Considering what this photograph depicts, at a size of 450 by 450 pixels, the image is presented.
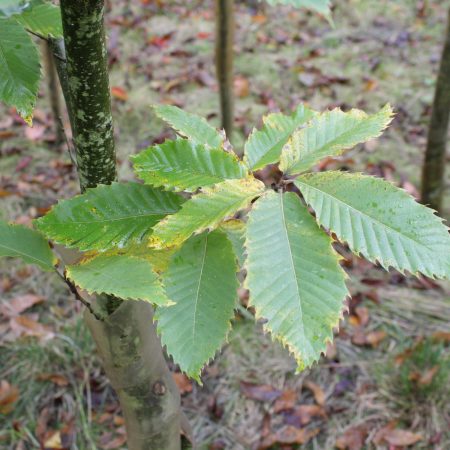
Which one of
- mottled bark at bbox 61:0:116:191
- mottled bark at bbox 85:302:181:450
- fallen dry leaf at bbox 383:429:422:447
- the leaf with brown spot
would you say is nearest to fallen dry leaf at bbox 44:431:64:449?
mottled bark at bbox 85:302:181:450

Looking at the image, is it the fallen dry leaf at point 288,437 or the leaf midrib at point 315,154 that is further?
the fallen dry leaf at point 288,437

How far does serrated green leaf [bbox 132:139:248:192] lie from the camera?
2.19 ft

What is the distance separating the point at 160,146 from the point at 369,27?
14.2 feet

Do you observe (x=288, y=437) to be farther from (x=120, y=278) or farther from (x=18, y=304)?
(x=120, y=278)

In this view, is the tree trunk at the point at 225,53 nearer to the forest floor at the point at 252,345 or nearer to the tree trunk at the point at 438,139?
the forest floor at the point at 252,345

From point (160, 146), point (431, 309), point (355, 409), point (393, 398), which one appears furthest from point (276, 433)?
point (160, 146)

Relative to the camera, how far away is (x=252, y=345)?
227 cm

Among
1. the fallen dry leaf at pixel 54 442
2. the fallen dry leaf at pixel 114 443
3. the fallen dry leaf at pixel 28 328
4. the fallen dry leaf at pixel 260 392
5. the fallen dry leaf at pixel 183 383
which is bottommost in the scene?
the fallen dry leaf at pixel 260 392

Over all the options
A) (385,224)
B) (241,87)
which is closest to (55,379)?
(385,224)

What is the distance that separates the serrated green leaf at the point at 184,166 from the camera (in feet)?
2.19

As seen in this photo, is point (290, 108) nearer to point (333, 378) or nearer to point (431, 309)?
point (431, 309)

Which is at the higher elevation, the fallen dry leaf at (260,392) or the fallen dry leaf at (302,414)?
the fallen dry leaf at (260,392)

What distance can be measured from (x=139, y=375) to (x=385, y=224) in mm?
557

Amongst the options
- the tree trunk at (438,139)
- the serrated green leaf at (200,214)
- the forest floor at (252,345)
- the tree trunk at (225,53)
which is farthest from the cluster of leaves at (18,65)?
the tree trunk at (438,139)
